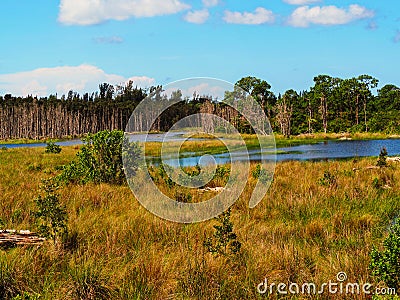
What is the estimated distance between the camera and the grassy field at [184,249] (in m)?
4.48

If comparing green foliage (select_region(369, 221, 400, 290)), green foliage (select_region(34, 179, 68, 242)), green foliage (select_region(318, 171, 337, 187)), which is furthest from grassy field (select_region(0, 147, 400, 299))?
green foliage (select_region(318, 171, 337, 187))

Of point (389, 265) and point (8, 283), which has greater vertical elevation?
point (389, 265)

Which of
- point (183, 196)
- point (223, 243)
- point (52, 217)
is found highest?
point (52, 217)

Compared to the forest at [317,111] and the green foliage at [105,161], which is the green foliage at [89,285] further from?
the forest at [317,111]

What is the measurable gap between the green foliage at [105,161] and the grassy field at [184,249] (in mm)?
1773

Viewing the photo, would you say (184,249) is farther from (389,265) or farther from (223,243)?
(389,265)

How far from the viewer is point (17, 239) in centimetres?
562

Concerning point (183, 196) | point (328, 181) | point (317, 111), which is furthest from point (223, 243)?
point (317, 111)

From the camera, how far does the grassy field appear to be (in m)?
4.48

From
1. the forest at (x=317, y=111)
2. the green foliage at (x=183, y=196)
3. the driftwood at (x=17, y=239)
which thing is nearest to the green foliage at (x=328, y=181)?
the green foliage at (x=183, y=196)

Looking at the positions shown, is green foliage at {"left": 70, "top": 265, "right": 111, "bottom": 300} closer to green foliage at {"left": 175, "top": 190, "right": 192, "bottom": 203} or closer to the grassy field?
the grassy field

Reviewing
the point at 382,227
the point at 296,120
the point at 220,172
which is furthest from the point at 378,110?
the point at 382,227

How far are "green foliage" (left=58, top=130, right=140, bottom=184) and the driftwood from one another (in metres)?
5.22

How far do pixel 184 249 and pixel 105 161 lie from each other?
6.20m
